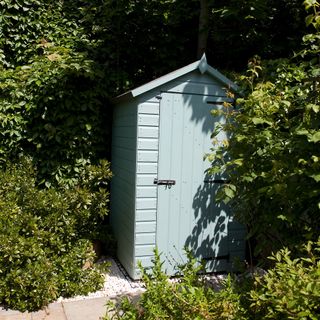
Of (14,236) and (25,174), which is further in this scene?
(25,174)

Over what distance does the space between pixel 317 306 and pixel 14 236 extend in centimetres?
284

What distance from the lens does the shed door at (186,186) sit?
407cm

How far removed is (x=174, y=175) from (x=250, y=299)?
2122mm

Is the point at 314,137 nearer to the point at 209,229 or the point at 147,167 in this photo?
the point at 147,167

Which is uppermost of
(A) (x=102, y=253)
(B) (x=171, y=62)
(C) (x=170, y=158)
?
Result: (B) (x=171, y=62)

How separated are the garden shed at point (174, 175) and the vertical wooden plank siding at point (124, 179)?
0.04 feet

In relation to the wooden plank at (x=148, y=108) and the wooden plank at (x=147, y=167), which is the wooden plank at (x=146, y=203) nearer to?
the wooden plank at (x=147, y=167)

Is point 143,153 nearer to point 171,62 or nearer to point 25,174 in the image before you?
point 25,174

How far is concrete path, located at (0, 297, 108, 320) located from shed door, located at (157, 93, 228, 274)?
1.01 meters

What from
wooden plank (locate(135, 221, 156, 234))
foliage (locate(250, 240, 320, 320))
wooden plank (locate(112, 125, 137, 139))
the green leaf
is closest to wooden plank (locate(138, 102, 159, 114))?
wooden plank (locate(112, 125, 137, 139))

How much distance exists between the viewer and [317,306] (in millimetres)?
1829

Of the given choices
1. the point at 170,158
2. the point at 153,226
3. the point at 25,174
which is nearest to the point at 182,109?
the point at 170,158

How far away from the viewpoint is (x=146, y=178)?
4.02 m

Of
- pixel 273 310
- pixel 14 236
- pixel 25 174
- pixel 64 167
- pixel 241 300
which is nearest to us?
pixel 273 310
